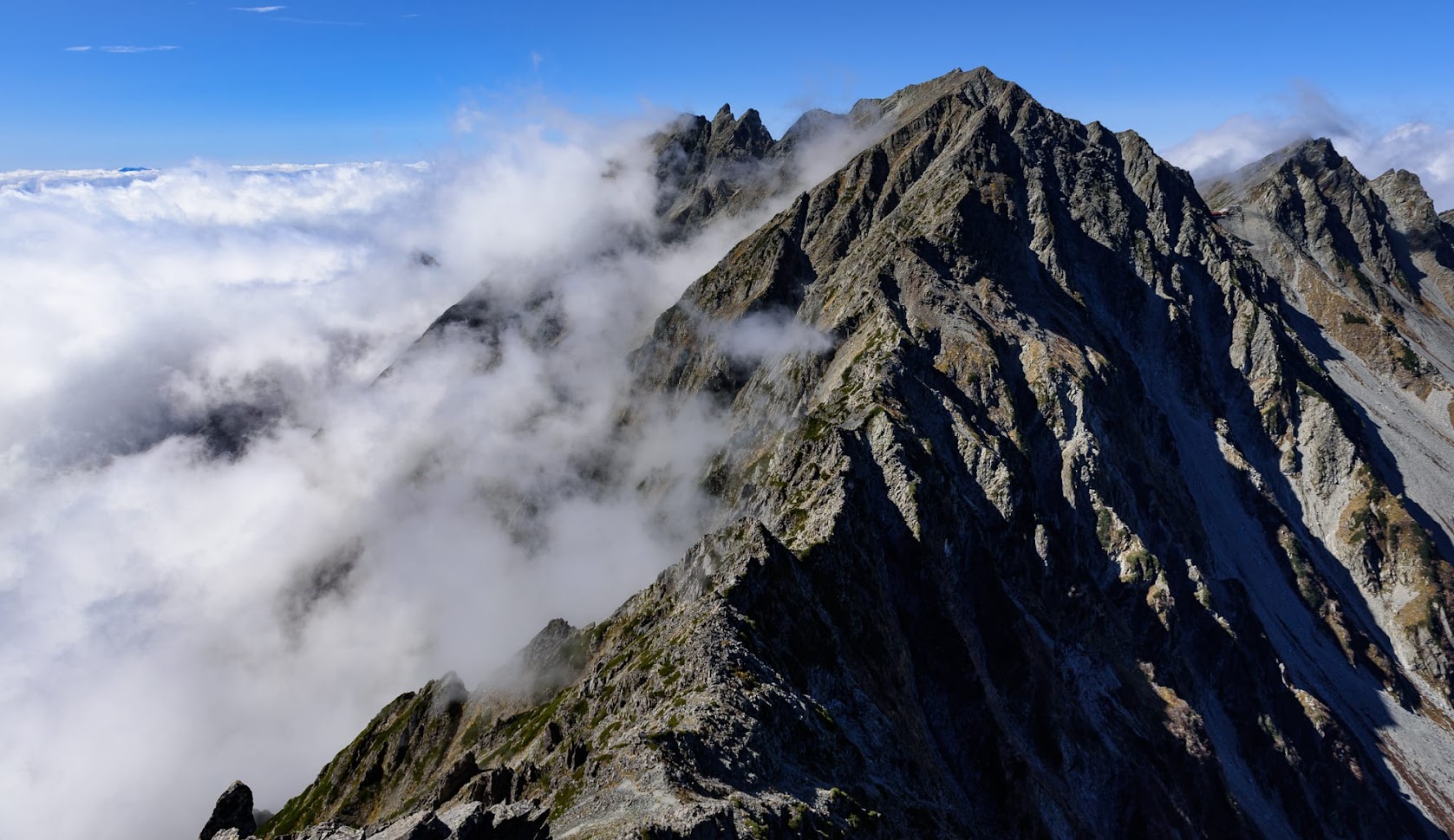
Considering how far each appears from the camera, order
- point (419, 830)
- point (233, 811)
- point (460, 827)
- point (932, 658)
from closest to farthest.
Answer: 1. point (419, 830)
2. point (460, 827)
3. point (233, 811)
4. point (932, 658)

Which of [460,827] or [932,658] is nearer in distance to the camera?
[460,827]

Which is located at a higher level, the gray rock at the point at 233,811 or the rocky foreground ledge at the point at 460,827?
the gray rock at the point at 233,811

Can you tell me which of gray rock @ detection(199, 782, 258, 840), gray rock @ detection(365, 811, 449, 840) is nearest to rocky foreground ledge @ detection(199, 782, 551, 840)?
gray rock @ detection(365, 811, 449, 840)

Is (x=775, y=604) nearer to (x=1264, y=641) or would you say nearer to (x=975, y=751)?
(x=975, y=751)

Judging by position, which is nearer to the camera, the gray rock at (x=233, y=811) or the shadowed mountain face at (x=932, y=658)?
the shadowed mountain face at (x=932, y=658)

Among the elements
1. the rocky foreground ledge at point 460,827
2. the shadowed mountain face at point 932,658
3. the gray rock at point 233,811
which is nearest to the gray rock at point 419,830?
the rocky foreground ledge at point 460,827

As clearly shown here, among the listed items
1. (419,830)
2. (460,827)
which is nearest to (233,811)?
(419,830)

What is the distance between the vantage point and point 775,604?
69562 millimetres

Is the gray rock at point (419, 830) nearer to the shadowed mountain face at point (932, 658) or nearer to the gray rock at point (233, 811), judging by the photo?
the shadowed mountain face at point (932, 658)

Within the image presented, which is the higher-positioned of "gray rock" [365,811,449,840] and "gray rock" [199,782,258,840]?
"gray rock" [199,782,258,840]

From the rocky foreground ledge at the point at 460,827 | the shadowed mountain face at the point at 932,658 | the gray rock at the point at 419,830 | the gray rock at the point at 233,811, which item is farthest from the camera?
the gray rock at the point at 233,811

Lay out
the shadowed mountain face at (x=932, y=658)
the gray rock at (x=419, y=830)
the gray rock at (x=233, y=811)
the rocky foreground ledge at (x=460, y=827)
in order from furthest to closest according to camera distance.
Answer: the gray rock at (x=233, y=811) → the shadowed mountain face at (x=932, y=658) → the rocky foreground ledge at (x=460, y=827) → the gray rock at (x=419, y=830)

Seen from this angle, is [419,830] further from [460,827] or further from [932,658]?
[932,658]

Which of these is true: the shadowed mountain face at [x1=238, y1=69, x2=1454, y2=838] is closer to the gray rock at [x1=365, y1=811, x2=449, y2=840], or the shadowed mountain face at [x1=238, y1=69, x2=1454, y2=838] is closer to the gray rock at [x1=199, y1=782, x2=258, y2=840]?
the gray rock at [x1=365, y1=811, x2=449, y2=840]
